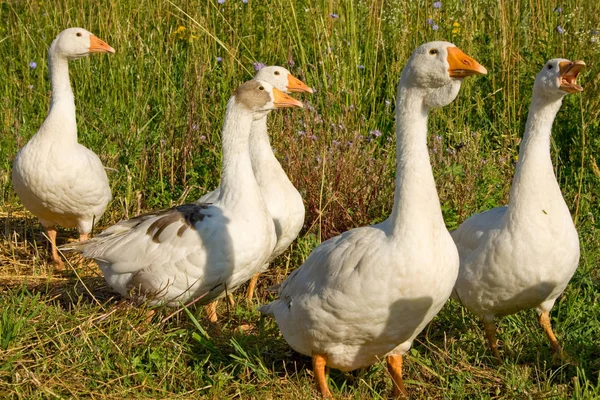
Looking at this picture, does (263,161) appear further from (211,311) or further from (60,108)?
(60,108)

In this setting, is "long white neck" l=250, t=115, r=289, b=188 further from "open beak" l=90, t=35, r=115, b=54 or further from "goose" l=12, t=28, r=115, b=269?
"open beak" l=90, t=35, r=115, b=54

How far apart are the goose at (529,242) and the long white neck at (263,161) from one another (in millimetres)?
1582

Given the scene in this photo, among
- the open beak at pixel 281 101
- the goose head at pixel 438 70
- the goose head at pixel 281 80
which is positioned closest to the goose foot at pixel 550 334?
the goose head at pixel 438 70

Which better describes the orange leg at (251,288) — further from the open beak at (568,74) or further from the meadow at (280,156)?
the open beak at (568,74)

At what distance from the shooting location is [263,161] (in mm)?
5977

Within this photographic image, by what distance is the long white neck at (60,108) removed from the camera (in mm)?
6344

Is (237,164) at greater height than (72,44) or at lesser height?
lesser

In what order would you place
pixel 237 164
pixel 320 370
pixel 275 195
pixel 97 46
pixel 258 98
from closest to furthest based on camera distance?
1. pixel 320 370
2. pixel 237 164
3. pixel 258 98
4. pixel 275 195
5. pixel 97 46

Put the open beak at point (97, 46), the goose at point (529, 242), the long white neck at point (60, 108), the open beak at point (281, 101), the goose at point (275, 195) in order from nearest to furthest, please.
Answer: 1. the goose at point (529, 242)
2. the open beak at point (281, 101)
3. the goose at point (275, 195)
4. the long white neck at point (60, 108)
5. the open beak at point (97, 46)

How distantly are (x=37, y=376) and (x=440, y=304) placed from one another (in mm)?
2000

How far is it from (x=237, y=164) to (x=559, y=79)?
78.6 inches

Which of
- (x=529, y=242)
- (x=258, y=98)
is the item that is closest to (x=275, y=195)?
(x=258, y=98)

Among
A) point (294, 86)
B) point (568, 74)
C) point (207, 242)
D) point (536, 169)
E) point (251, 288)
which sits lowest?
point (251, 288)

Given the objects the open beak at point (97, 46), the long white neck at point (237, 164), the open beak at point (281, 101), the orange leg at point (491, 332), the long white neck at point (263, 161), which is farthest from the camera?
the open beak at point (97, 46)
